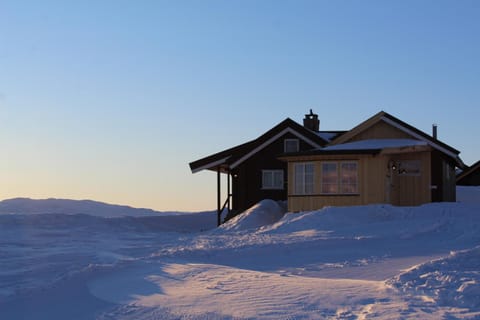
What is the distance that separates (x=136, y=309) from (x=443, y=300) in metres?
5.16

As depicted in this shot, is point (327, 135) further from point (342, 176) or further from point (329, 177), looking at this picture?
point (342, 176)

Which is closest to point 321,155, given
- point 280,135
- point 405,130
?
point 405,130

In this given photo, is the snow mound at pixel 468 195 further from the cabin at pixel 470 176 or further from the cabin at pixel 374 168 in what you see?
the cabin at pixel 374 168

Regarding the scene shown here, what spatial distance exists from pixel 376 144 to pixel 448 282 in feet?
64.0

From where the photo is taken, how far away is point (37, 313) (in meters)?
13.4

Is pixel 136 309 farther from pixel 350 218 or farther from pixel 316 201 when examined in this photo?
pixel 316 201

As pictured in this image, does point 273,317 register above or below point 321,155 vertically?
below

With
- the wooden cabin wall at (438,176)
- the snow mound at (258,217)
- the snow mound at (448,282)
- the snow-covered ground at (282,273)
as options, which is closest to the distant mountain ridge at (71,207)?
the snow mound at (258,217)

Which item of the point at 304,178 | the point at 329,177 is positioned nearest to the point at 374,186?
the point at 329,177

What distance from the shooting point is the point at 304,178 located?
3147cm

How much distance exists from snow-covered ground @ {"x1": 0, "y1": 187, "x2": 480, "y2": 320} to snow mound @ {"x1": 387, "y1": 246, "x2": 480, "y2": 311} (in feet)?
0.06

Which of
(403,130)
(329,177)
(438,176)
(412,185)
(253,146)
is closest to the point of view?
(438,176)

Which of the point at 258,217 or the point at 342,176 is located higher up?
the point at 342,176

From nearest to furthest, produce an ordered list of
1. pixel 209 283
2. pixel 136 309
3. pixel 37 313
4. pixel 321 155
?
1. pixel 136 309
2. pixel 37 313
3. pixel 209 283
4. pixel 321 155
